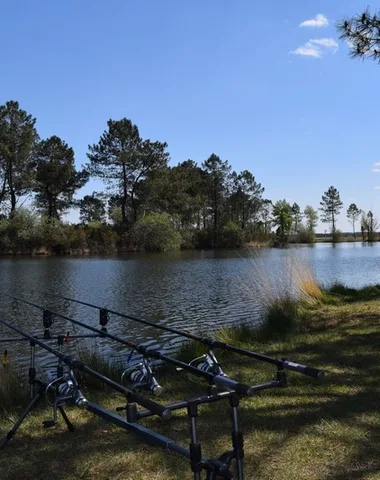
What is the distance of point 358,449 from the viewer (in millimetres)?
3424

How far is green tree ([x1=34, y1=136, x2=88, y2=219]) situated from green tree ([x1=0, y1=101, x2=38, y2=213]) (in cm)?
156

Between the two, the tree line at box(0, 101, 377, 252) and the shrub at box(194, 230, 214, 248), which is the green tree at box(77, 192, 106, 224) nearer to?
the tree line at box(0, 101, 377, 252)

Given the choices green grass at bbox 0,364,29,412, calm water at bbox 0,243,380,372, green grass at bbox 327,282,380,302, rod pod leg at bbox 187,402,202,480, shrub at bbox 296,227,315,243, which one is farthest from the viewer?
shrub at bbox 296,227,315,243

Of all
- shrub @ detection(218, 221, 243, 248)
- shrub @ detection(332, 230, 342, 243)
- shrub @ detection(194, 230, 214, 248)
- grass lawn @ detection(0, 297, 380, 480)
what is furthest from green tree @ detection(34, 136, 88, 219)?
shrub @ detection(332, 230, 342, 243)

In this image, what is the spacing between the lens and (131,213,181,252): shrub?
5209cm

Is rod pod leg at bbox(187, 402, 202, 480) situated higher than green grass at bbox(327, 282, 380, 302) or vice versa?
rod pod leg at bbox(187, 402, 202, 480)

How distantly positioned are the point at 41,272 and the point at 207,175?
1793 inches

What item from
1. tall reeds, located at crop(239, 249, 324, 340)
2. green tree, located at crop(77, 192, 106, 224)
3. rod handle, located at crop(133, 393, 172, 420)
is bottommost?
tall reeds, located at crop(239, 249, 324, 340)

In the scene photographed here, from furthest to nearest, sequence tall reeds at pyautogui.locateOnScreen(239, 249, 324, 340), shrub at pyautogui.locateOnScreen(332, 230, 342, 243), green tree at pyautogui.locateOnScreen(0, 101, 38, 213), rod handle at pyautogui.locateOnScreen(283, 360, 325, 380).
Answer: shrub at pyautogui.locateOnScreen(332, 230, 342, 243)
green tree at pyautogui.locateOnScreen(0, 101, 38, 213)
tall reeds at pyautogui.locateOnScreen(239, 249, 324, 340)
rod handle at pyautogui.locateOnScreen(283, 360, 325, 380)

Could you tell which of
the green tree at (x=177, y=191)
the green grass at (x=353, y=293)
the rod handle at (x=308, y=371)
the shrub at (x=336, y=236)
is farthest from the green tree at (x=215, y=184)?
the rod handle at (x=308, y=371)

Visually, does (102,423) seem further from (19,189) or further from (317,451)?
(19,189)

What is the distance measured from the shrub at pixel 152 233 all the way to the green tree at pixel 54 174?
30.5ft

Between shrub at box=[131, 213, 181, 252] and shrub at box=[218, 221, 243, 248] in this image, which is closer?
shrub at box=[131, 213, 181, 252]

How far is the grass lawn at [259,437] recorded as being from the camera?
10.7 ft
